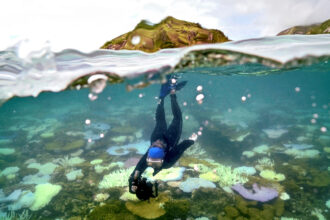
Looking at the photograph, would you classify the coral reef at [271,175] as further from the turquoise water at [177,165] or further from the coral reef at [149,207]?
the coral reef at [149,207]

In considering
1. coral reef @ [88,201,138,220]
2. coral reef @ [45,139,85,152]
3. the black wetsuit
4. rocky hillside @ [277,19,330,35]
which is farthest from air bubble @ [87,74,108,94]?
rocky hillside @ [277,19,330,35]

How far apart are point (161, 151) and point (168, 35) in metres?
4.72

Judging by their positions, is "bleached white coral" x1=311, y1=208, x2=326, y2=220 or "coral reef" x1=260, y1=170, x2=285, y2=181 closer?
"bleached white coral" x1=311, y1=208, x2=326, y2=220

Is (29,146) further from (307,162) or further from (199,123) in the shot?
(307,162)

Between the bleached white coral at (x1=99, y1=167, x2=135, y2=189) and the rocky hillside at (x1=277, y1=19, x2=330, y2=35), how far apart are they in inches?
387

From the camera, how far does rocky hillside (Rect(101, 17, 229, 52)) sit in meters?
8.59

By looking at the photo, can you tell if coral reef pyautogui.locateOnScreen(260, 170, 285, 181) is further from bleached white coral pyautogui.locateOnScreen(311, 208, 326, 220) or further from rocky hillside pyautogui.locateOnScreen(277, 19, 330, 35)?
rocky hillside pyautogui.locateOnScreen(277, 19, 330, 35)

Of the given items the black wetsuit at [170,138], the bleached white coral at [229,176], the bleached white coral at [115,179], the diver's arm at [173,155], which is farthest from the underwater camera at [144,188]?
the bleached white coral at [229,176]

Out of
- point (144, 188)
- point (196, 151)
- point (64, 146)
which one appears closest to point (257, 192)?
point (144, 188)

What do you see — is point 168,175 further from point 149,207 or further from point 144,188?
point 144,188

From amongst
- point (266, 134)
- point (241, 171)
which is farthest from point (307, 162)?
point (266, 134)

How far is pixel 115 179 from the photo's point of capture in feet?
35.2

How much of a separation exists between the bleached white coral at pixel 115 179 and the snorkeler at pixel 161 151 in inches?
104

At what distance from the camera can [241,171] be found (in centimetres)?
1157
